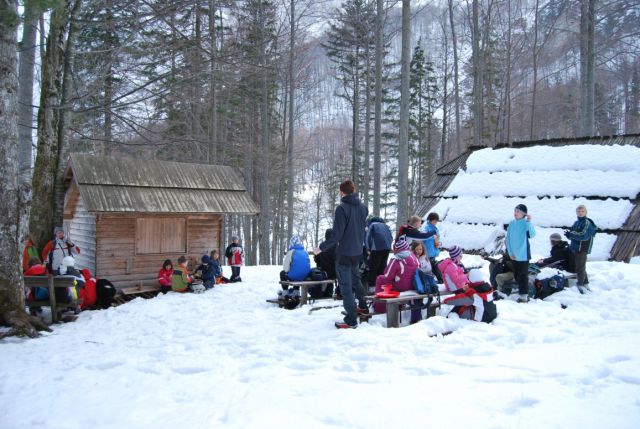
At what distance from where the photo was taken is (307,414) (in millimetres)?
3674

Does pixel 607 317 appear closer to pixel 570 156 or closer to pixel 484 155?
pixel 570 156

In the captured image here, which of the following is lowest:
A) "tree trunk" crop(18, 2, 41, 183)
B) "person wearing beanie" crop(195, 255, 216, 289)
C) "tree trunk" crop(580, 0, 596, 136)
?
"person wearing beanie" crop(195, 255, 216, 289)

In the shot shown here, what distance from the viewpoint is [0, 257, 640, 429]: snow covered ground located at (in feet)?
11.9

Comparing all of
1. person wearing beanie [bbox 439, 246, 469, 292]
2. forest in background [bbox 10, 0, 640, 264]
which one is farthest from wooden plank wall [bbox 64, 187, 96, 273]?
person wearing beanie [bbox 439, 246, 469, 292]

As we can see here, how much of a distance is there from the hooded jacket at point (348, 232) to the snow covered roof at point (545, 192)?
653cm

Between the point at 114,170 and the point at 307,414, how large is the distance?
10.2 metres

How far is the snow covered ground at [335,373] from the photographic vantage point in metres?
3.61

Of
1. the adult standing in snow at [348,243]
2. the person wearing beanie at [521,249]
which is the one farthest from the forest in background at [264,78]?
the person wearing beanie at [521,249]

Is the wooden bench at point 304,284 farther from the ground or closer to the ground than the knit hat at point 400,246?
closer to the ground

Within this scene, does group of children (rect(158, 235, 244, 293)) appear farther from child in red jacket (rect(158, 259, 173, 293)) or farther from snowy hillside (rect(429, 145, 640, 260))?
snowy hillside (rect(429, 145, 640, 260))

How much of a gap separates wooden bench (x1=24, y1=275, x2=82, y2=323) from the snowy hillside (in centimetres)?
951

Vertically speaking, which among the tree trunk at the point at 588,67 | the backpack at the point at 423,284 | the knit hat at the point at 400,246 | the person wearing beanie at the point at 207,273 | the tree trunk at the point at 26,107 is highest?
the tree trunk at the point at 588,67

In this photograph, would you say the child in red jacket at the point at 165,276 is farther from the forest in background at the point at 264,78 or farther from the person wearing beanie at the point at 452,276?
the person wearing beanie at the point at 452,276

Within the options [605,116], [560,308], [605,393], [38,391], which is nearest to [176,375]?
[38,391]
